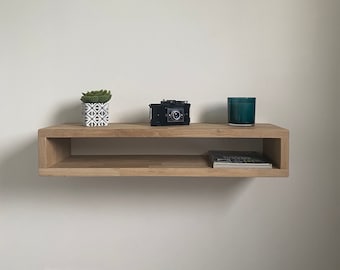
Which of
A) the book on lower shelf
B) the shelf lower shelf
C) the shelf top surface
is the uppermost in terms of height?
the shelf top surface

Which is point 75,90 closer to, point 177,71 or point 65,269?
point 177,71

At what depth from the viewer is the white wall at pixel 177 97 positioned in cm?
125

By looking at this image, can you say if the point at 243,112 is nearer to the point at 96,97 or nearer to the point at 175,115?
the point at 175,115

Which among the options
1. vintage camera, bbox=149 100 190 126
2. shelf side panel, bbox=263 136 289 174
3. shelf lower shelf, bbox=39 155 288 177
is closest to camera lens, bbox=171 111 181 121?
vintage camera, bbox=149 100 190 126

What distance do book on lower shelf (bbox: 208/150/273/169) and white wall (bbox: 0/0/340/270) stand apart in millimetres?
146

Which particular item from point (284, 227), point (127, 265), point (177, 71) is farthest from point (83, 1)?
point (284, 227)

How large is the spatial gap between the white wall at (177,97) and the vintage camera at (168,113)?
0.17 metres

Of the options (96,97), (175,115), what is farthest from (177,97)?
(96,97)

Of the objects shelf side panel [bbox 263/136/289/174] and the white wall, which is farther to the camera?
the white wall

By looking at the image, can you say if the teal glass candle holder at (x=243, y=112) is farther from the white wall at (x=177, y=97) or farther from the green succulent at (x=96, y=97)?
the green succulent at (x=96, y=97)

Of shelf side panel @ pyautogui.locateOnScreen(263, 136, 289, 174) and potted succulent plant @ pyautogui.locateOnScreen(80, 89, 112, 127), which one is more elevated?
potted succulent plant @ pyautogui.locateOnScreen(80, 89, 112, 127)

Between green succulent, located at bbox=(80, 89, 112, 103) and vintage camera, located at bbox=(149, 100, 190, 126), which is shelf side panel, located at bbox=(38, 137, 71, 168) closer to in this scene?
green succulent, located at bbox=(80, 89, 112, 103)

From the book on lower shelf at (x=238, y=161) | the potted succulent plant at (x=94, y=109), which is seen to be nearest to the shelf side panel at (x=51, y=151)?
the potted succulent plant at (x=94, y=109)

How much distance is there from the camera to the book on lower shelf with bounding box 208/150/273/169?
105 cm
